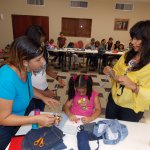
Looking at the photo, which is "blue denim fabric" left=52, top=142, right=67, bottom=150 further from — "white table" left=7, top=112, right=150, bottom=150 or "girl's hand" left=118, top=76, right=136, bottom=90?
"girl's hand" left=118, top=76, right=136, bottom=90

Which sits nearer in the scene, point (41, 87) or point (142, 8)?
point (41, 87)

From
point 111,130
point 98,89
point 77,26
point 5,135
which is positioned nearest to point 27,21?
point 77,26

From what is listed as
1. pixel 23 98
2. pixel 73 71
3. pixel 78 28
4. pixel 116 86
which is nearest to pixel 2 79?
pixel 23 98

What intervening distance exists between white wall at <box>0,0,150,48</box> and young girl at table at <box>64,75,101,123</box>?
6.76 meters

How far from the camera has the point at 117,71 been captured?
174 cm

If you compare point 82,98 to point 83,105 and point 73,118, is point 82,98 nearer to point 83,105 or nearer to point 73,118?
point 83,105

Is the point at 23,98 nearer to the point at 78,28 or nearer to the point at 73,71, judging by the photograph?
the point at 73,71

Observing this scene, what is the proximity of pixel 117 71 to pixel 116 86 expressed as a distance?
150 millimetres

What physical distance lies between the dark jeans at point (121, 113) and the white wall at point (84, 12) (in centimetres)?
678

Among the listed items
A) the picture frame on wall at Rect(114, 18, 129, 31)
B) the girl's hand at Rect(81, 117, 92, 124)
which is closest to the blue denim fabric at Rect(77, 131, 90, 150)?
the girl's hand at Rect(81, 117, 92, 124)

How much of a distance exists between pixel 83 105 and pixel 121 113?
0.38m

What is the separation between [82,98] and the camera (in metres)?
1.83

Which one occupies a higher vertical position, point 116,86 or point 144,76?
point 144,76

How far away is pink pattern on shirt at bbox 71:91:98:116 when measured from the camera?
180 cm
